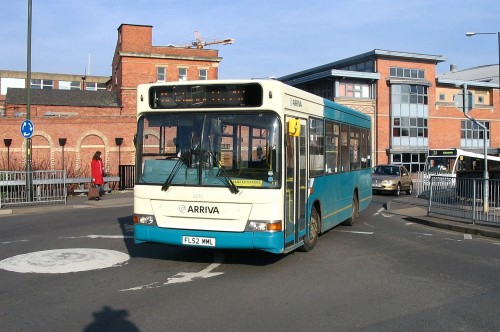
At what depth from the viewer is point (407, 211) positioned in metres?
17.6

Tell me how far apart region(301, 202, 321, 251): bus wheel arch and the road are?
0.22 meters

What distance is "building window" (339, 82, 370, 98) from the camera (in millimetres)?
48781

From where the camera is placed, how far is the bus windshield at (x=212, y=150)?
7.67 m

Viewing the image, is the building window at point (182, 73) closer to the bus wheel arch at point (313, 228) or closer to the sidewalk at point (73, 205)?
the sidewalk at point (73, 205)

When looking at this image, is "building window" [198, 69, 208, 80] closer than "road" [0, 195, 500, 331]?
No

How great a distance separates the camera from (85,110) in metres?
46.9

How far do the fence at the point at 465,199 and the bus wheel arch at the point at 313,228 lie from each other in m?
5.85

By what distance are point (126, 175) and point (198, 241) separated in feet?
66.5

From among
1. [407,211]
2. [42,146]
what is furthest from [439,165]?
[42,146]

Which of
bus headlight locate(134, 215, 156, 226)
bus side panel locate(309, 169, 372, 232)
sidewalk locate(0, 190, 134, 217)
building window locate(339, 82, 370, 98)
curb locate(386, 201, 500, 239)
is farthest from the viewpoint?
building window locate(339, 82, 370, 98)

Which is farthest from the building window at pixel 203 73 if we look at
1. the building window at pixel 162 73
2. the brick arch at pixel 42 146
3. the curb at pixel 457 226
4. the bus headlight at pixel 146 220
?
the bus headlight at pixel 146 220

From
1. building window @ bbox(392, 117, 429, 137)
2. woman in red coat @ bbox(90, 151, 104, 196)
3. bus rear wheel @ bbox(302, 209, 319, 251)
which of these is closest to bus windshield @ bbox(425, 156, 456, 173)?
woman in red coat @ bbox(90, 151, 104, 196)

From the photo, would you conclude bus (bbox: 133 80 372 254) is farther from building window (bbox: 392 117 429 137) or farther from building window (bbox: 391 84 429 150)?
building window (bbox: 392 117 429 137)

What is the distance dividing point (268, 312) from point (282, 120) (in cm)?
302
